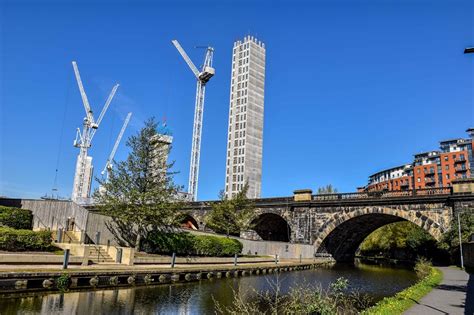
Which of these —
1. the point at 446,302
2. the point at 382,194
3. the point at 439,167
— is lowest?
the point at 446,302

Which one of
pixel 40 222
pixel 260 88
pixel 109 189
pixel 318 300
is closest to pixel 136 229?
pixel 109 189

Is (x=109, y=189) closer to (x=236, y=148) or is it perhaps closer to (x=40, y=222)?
(x=40, y=222)

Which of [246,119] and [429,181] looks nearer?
[429,181]

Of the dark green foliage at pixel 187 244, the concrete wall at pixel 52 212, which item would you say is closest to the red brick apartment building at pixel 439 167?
the dark green foliage at pixel 187 244

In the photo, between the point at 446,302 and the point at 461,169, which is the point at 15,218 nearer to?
the point at 446,302

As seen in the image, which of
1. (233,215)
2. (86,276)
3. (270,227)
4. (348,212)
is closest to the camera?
(86,276)

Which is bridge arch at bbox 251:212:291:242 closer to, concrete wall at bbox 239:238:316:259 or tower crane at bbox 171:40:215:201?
concrete wall at bbox 239:238:316:259

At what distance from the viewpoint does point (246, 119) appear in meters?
127

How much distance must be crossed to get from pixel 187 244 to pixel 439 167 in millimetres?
113052

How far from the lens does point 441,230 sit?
4228 centimetres

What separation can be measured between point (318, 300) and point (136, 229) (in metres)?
24.9

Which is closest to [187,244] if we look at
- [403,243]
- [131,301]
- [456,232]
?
[131,301]

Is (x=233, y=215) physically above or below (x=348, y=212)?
below

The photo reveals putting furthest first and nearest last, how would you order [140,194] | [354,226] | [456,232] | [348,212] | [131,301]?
[354,226] → [348,212] → [456,232] → [140,194] → [131,301]
